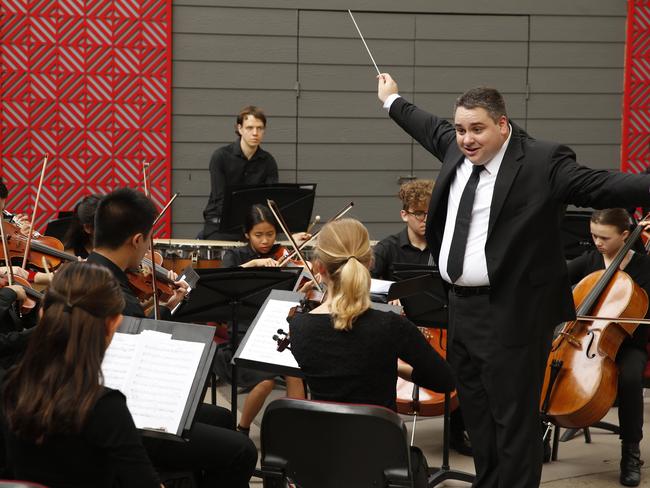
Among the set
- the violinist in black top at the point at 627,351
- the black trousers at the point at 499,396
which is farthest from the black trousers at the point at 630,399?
the black trousers at the point at 499,396

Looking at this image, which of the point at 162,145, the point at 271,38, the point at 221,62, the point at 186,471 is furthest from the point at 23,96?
the point at 186,471

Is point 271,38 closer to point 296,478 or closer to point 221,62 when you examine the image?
point 221,62

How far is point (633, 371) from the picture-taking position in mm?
3650

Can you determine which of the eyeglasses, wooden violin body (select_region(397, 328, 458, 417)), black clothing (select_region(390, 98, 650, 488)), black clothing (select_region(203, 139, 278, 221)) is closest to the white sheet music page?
black clothing (select_region(390, 98, 650, 488))

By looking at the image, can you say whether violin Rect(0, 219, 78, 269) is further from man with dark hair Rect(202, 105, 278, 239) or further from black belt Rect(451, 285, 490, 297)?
man with dark hair Rect(202, 105, 278, 239)

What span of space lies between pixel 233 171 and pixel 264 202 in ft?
5.49

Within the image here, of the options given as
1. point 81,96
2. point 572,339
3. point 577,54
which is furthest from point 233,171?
point 572,339

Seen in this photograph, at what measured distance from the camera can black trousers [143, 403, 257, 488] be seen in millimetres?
2502

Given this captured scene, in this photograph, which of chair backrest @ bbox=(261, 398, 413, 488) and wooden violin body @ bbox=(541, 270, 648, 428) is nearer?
chair backrest @ bbox=(261, 398, 413, 488)

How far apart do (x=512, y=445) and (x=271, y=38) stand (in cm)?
496

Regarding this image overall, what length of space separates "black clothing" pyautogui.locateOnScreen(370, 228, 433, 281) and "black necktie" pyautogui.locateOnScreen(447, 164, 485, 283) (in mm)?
1371

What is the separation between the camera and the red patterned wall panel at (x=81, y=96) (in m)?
6.68

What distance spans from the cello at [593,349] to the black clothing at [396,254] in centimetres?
82

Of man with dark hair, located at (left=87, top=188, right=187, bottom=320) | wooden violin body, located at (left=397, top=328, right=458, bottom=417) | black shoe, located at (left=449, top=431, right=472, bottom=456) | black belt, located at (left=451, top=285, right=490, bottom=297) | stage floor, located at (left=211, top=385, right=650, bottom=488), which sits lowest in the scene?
stage floor, located at (left=211, top=385, right=650, bottom=488)
